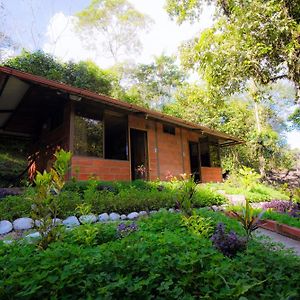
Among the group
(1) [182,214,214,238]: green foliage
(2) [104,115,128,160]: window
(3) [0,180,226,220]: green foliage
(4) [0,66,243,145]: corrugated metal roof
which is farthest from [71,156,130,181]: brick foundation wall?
(1) [182,214,214,238]: green foliage

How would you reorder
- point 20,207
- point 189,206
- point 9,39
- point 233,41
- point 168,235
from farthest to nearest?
point 9,39 < point 233,41 < point 20,207 < point 189,206 < point 168,235

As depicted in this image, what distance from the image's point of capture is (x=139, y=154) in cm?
1141

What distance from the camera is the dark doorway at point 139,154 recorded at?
35.6ft

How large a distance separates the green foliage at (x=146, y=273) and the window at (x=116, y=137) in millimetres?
7242

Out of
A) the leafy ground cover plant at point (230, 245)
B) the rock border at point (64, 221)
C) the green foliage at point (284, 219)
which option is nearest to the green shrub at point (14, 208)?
the rock border at point (64, 221)

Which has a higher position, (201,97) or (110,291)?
(201,97)

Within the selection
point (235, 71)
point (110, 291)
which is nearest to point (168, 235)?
point (110, 291)

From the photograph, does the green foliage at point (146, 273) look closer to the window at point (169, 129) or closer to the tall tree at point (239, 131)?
the window at point (169, 129)

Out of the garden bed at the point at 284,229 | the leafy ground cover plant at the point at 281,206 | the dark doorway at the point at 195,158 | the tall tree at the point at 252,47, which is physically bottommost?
the garden bed at the point at 284,229

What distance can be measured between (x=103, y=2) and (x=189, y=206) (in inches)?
966

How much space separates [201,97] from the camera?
13711 mm

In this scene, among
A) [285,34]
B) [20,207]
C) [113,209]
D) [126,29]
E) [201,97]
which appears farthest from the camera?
[126,29]

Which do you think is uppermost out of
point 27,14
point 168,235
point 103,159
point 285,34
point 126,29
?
point 126,29

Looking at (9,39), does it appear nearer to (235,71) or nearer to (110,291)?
(235,71)
